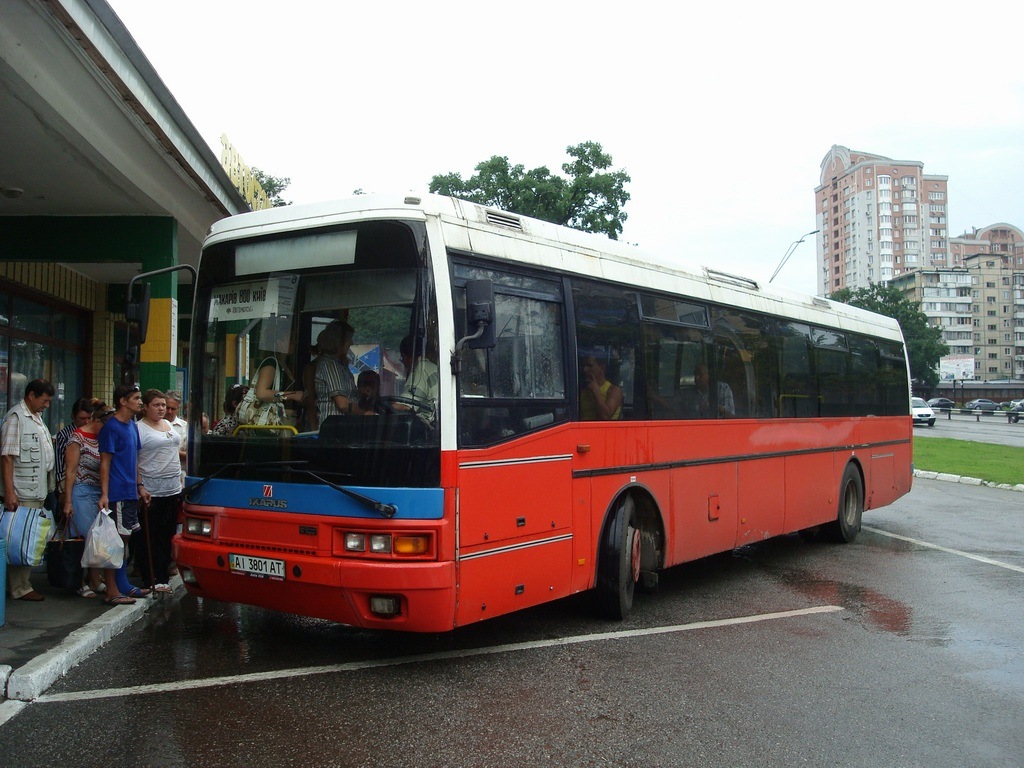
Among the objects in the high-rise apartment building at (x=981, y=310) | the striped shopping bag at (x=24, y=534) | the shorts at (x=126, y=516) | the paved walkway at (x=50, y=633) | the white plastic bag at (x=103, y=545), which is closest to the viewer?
the paved walkway at (x=50, y=633)

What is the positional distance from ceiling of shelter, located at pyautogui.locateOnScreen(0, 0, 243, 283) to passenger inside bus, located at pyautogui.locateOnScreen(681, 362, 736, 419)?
6.06 metres

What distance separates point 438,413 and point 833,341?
762 cm

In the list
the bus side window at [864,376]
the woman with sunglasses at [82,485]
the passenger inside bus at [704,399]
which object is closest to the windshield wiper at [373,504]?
the woman with sunglasses at [82,485]

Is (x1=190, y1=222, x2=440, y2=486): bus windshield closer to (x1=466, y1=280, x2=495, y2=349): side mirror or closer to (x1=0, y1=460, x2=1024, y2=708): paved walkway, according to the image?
(x1=466, y1=280, x2=495, y2=349): side mirror

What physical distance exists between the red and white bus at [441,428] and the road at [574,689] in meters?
0.47

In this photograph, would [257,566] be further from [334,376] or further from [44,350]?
[44,350]

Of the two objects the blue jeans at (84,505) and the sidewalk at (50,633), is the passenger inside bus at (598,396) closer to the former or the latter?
the sidewalk at (50,633)

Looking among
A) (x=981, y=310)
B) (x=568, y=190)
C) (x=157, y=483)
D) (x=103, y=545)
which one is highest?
(x=981, y=310)

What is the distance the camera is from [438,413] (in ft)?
18.1

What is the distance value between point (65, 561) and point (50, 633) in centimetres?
143

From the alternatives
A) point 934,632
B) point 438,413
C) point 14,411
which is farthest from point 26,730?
point 934,632

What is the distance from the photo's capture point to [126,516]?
7.68 meters

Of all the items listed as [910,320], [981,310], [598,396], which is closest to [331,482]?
[598,396]

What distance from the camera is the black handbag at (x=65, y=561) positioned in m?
7.70
